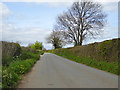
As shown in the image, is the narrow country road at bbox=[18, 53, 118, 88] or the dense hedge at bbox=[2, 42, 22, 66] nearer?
the narrow country road at bbox=[18, 53, 118, 88]

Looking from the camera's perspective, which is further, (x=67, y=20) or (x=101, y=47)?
(x=67, y=20)

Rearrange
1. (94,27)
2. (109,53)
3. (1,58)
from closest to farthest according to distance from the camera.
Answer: (1,58)
(109,53)
(94,27)

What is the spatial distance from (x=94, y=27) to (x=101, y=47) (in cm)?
2274

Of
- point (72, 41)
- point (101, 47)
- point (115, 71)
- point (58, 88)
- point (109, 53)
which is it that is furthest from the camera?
point (72, 41)

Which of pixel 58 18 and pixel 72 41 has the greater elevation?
pixel 58 18

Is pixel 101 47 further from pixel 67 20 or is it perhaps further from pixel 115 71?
pixel 67 20

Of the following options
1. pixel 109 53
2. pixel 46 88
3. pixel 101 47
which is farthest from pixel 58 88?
pixel 101 47

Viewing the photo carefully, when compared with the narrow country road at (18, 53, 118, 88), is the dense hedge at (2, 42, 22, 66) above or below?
above

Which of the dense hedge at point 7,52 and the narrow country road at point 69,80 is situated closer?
the narrow country road at point 69,80

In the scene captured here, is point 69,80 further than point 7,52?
No

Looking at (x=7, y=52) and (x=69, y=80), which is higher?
(x=7, y=52)

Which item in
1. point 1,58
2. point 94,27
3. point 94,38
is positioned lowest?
point 1,58

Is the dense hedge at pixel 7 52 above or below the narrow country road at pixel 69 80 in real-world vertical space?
above

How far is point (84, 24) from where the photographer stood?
38312mm
